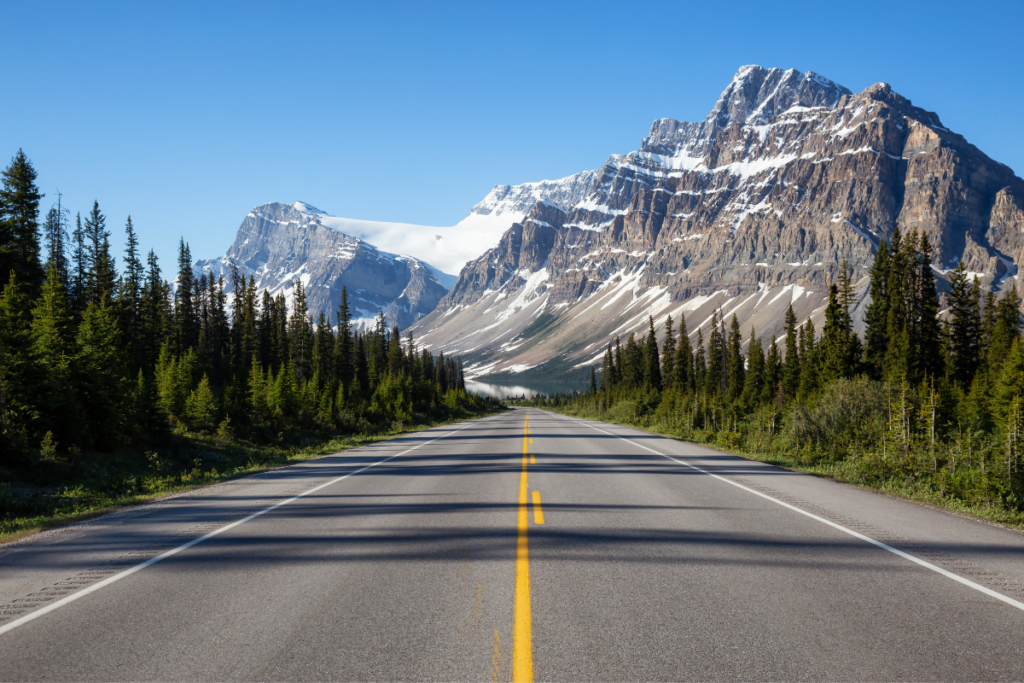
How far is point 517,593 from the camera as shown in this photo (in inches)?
220

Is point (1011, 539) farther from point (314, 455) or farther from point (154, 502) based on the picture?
point (314, 455)

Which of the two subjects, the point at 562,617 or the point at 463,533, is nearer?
the point at 562,617

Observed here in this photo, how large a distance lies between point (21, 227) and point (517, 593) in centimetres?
4335

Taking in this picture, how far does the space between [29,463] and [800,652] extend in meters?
16.6

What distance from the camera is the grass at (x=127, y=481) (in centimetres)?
1018

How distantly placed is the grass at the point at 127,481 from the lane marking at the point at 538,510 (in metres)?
7.04

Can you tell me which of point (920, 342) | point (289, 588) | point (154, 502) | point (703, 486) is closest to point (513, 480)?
point (703, 486)

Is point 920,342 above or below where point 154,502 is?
above

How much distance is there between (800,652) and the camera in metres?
4.39

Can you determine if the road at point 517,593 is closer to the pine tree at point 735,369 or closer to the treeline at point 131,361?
the treeline at point 131,361

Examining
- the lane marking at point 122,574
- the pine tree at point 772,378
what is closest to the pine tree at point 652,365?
the pine tree at point 772,378

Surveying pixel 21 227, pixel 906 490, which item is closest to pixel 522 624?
pixel 906 490

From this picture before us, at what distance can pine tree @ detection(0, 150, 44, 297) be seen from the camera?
34.7m

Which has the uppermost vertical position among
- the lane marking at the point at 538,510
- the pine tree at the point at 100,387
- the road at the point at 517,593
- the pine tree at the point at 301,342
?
the pine tree at the point at 301,342
